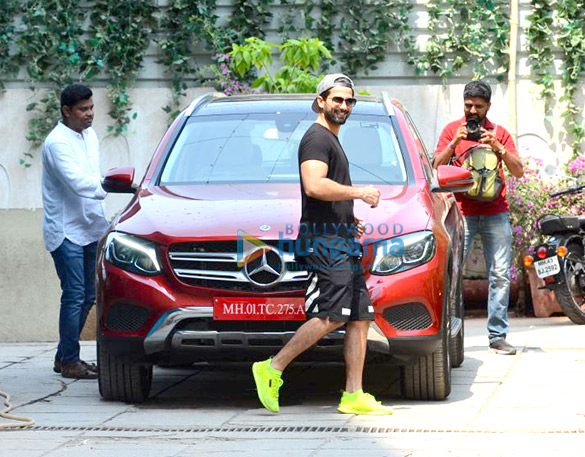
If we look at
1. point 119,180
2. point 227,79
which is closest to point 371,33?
point 227,79

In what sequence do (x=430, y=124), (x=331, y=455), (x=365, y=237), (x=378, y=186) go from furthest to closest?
(x=430, y=124), (x=378, y=186), (x=365, y=237), (x=331, y=455)

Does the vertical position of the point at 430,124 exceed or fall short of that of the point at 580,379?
it exceeds it

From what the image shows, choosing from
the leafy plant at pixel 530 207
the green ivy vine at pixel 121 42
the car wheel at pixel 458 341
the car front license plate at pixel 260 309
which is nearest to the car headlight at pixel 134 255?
the car front license plate at pixel 260 309

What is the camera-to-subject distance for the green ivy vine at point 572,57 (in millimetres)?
13930

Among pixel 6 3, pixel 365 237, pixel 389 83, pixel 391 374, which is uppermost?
pixel 6 3

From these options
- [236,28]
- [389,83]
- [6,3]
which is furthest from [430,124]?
[6,3]

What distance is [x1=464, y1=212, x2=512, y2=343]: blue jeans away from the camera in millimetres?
9680

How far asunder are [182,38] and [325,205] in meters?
7.78

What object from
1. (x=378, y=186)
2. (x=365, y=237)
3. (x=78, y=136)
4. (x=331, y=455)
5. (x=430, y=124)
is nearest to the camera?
(x=331, y=455)

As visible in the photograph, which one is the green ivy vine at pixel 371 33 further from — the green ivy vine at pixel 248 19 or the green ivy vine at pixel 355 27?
the green ivy vine at pixel 248 19

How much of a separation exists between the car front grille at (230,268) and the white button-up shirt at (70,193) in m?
1.77

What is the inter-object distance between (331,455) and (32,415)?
6.99 feet

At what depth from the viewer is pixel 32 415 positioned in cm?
741

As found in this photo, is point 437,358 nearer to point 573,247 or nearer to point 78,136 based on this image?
point 78,136
